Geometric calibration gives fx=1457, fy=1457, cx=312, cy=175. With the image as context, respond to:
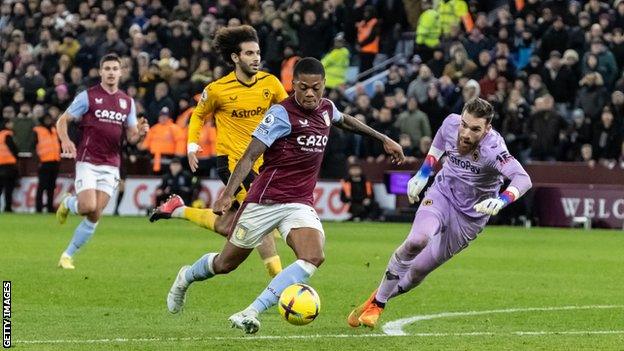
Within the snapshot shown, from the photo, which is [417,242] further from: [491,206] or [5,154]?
[5,154]

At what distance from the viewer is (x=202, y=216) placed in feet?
50.2

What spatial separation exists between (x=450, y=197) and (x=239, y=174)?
2481 millimetres

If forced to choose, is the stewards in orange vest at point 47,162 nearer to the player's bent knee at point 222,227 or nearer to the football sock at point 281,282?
the player's bent knee at point 222,227

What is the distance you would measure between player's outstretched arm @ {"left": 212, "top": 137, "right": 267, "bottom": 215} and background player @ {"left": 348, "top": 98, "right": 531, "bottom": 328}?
170 centimetres

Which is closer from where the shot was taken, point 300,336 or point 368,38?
point 300,336

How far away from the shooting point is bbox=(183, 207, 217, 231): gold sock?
1511cm

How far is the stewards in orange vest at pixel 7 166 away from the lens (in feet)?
109

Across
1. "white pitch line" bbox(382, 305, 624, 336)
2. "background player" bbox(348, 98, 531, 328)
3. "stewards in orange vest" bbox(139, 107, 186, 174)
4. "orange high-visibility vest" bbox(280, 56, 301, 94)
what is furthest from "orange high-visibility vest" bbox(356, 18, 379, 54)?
"background player" bbox(348, 98, 531, 328)

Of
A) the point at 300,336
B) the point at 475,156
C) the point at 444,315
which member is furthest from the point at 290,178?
the point at 444,315

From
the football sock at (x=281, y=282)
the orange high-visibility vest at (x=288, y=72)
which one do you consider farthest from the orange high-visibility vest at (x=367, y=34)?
the football sock at (x=281, y=282)

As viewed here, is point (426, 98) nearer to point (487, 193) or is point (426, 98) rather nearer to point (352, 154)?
point (352, 154)

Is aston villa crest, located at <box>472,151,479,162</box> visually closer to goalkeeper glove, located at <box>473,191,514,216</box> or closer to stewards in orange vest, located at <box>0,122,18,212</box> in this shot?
goalkeeper glove, located at <box>473,191,514,216</box>

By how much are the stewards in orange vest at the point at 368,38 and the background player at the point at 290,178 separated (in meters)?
23.1

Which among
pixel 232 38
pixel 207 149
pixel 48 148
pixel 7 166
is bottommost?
pixel 7 166
